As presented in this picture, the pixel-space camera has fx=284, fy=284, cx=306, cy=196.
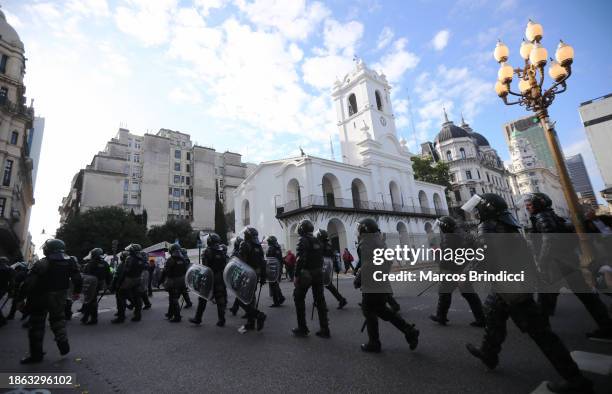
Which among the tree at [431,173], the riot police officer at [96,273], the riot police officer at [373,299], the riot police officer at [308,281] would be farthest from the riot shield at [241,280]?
the tree at [431,173]

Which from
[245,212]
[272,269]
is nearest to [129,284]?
[272,269]

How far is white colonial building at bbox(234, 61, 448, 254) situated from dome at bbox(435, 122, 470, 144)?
67.8 feet

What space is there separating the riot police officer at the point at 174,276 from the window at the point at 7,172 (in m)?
29.8

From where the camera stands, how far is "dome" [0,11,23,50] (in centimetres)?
2831

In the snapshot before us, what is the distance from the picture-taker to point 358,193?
102 feet

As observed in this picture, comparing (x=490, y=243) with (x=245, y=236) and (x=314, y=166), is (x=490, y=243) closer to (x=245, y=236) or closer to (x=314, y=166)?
(x=245, y=236)

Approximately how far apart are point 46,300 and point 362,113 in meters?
33.4

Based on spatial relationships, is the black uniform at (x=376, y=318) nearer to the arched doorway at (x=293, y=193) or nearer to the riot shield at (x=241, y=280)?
the riot shield at (x=241, y=280)

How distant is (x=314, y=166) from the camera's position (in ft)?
86.8

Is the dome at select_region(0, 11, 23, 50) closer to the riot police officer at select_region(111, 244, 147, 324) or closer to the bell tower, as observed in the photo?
the bell tower

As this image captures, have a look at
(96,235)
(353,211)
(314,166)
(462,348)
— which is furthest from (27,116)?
(462,348)

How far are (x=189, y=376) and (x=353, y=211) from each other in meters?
24.2

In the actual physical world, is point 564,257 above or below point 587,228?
below

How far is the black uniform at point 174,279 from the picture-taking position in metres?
6.94
